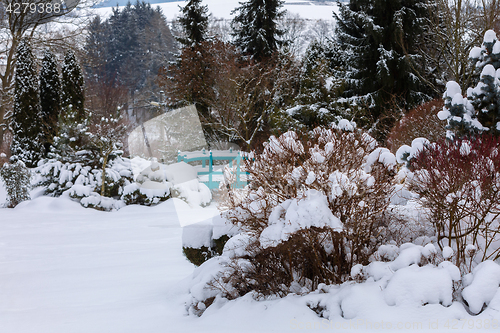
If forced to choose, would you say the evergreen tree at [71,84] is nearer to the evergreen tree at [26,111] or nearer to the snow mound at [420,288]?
the evergreen tree at [26,111]

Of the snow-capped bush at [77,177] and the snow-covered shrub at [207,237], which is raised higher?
the snow-covered shrub at [207,237]

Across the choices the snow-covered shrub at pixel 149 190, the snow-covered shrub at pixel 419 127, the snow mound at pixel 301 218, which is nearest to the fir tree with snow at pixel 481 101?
the snow-covered shrub at pixel 419 127

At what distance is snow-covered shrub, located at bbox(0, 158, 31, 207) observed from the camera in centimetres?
1138

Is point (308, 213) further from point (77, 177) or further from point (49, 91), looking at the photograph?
point (49, 91)

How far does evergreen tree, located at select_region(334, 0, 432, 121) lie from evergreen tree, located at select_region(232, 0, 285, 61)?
4.29 meters

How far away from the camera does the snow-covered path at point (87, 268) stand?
14.2 ft

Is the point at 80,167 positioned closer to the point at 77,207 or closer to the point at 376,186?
the point at 77,207

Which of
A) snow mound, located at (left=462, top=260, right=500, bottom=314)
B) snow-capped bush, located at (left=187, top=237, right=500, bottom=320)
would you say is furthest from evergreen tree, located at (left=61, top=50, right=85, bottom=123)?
snow mound, located at (left=462, top=260, right=500, bottom=314)

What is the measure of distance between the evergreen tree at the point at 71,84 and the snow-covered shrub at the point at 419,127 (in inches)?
479

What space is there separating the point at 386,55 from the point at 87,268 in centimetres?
1407

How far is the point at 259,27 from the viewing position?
64.1ft

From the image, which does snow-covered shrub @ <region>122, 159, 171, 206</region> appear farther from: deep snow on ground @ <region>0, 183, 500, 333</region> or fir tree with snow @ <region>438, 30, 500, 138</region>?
fir tree with snow @ <region>438, 30, 500, 138</region>

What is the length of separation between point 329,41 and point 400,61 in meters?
4.57

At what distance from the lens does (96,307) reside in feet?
15.4
